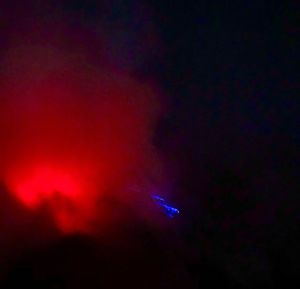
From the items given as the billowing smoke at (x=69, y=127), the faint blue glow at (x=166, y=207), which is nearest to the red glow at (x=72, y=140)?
the billowing smoke at (x=69, y=127)

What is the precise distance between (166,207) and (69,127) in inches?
91.0

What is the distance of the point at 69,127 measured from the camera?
6840 millimetres

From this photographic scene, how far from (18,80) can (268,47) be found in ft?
17.4

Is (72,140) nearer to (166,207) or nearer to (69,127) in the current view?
(69,127)

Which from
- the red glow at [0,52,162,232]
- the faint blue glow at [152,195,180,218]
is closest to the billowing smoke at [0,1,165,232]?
the red glow at [0,52,162,232]

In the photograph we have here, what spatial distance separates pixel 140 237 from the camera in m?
6.10

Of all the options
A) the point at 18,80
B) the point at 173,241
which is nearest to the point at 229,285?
the point at 173,241

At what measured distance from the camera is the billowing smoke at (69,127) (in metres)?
6.21

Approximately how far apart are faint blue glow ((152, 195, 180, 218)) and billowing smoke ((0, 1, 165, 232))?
234 millimetres

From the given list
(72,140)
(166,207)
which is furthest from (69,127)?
(166,207)

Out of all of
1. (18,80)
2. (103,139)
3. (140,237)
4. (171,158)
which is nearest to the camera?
(140,237)

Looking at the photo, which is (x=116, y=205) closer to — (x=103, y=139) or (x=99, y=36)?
(x=103, y=139)

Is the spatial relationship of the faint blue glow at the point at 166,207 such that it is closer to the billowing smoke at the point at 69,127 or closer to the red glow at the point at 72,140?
the billowing smoke at the point at 69,127

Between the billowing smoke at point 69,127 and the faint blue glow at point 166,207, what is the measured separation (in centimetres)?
23
